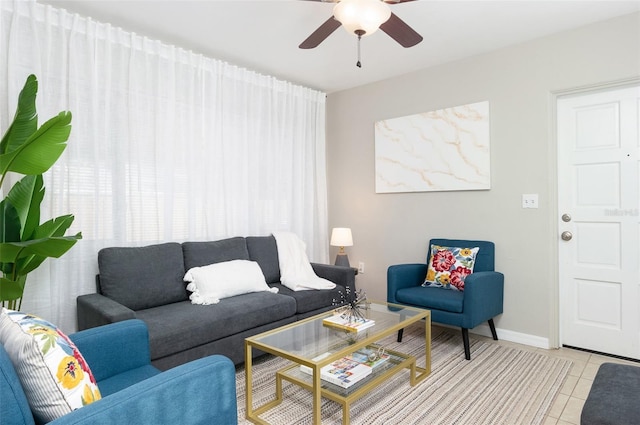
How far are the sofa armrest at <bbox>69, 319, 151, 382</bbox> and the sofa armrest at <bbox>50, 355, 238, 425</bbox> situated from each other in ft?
1.92

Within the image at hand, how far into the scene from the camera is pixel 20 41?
243 cm

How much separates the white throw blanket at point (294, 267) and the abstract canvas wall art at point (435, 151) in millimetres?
1171

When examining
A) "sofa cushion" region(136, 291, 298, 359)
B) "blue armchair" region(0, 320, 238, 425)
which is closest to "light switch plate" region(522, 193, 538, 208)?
"sofa cushion" region(136, 291, 298, 359)

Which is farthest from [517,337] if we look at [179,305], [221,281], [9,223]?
[9,223]

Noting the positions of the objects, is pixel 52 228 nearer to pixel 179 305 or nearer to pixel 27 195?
pixel 27 195

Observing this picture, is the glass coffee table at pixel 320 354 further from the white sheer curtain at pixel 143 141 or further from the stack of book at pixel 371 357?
the white sheer curtain at pixel 143 141

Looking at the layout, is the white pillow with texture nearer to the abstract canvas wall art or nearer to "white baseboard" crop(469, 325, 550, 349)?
the abstract canvas wall art

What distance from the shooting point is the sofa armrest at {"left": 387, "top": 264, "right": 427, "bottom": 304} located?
10.6 feet

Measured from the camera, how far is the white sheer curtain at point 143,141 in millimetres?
2514

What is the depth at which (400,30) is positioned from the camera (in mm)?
2256

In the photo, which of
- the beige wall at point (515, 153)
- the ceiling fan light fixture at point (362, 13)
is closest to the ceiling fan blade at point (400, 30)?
the ceiling fan light fixture at point (362, 13)

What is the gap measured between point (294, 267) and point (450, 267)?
1426 mm

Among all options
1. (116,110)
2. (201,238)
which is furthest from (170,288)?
(116,110)

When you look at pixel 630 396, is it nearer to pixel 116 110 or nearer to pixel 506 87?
pixel 506 87
